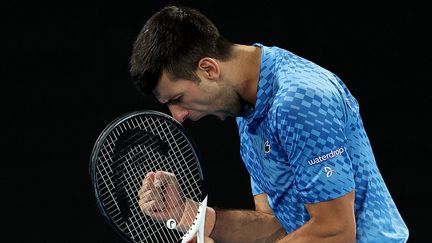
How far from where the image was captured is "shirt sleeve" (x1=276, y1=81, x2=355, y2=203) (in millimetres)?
2303

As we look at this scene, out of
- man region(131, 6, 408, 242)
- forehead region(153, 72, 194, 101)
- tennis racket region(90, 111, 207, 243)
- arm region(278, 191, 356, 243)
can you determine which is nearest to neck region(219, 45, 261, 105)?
man region(131, 6, 408, 242)

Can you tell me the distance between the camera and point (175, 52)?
2.45 metres

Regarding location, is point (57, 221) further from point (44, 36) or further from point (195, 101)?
point (195, 101)

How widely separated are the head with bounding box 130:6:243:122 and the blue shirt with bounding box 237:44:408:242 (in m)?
0.15

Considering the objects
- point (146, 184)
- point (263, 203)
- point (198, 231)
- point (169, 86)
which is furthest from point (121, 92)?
point (169, 86)

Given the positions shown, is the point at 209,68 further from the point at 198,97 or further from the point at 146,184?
the point at 146,184

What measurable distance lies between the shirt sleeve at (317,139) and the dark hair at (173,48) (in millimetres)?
274

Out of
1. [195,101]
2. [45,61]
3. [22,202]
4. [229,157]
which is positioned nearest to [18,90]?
[45,61]

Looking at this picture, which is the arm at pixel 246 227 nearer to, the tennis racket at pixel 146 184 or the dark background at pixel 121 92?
the tennis racket at pixel 146 184

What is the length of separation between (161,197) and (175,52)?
0.50 meters

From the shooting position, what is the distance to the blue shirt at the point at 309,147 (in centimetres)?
231

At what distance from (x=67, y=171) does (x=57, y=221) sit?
9.0 inches

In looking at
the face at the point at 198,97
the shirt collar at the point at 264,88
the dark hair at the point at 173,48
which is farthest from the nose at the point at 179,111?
the shirt collar at the point at 264,88

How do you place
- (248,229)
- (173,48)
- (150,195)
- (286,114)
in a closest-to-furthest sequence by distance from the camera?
(286,114)
(173,48)
(150,195)
(248,229)
